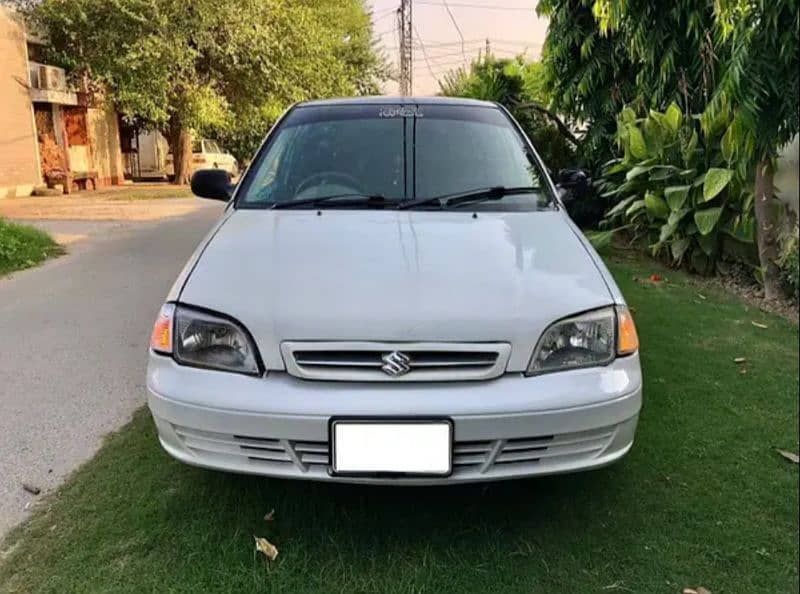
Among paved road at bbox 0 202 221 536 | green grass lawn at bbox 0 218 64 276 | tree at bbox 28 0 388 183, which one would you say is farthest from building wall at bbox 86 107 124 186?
paved road at bbox 0 202 221 536

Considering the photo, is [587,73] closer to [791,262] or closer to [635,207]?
[635,207]

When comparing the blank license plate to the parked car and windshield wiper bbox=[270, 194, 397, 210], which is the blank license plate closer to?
windshield wiper bbox=[270, 194, 397, 210]

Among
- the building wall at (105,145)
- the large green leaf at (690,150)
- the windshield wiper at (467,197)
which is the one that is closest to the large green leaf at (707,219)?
the large green leaf at (690,150)

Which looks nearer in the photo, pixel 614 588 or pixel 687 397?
pixel 614 588

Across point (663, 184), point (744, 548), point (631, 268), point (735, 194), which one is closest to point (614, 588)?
point (744, 548)

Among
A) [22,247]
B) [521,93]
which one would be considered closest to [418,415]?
[22,247]

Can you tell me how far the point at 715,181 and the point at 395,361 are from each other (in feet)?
14.6

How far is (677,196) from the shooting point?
591 centimetres

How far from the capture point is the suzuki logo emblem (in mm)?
1845

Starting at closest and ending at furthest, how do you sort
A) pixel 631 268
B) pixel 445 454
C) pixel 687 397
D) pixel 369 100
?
pixel 445 454 → pixel 687 397 → pixel 369 100 → pixel 631 268

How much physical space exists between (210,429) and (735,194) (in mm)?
4790

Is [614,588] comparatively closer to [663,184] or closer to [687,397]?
[687,397]

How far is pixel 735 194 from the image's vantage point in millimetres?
5309

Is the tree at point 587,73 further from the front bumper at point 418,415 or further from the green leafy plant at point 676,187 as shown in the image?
the front bumper at point 418,415
